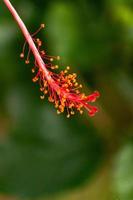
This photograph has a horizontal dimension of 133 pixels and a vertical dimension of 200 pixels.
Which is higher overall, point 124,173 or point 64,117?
point 64,117

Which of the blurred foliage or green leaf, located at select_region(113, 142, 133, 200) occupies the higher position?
the blurred foliage

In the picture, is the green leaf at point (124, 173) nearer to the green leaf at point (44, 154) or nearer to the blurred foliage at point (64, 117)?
the blurred foliage at point (64, 117)

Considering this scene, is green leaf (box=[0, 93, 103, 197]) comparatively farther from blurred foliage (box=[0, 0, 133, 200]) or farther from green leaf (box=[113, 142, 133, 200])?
green leaf (box=[113, 142, 133, 200])

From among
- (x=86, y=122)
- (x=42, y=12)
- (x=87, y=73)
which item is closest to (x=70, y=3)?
(x=42, y=12)

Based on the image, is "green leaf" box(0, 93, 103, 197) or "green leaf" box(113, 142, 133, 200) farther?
"green leaf" box(0, 93, 103, 197)

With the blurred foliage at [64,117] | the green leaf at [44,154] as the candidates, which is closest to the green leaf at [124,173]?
the blurred foliage at [64,117]

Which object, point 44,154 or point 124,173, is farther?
point 44,154

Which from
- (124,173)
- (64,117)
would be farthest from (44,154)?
(124,173)

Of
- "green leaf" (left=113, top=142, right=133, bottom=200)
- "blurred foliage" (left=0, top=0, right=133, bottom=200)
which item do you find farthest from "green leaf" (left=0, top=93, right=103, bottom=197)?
"green leaf" (left=113, top=142, right=133, bottom=200)

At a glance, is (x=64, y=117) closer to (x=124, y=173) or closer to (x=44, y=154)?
(x=44, y=154)
